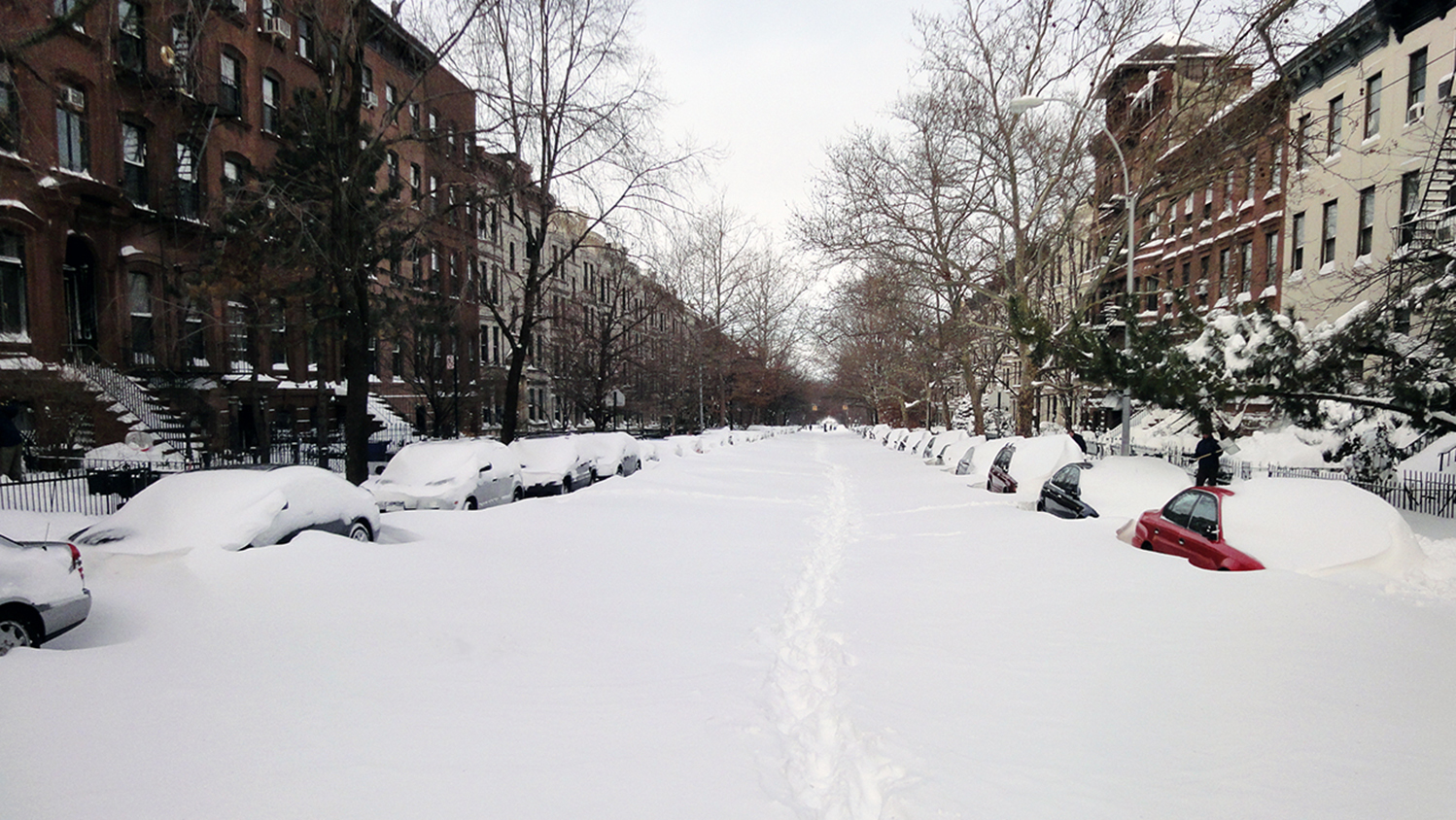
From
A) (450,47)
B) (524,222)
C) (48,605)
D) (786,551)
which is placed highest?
(450,47)

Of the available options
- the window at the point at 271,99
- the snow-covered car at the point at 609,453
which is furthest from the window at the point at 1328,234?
the window at the point at 271,99

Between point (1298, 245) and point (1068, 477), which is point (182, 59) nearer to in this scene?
point (1068, 477)

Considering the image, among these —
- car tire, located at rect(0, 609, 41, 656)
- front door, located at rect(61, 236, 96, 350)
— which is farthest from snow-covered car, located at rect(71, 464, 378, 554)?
front door, located at rect(61, 236, 96, 350)

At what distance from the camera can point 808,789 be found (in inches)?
157

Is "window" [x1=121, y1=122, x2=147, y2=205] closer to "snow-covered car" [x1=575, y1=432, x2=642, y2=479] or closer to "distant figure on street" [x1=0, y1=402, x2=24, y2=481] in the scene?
"distant figure on street" [x1=0, y1=402, x2=24, y2=481]

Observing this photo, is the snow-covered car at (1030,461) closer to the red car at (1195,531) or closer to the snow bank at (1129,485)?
the snow bank at (1129,485)

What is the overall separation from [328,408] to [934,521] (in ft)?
93.2

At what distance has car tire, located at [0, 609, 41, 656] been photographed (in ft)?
16.9

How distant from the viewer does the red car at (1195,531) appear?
7.75 metres

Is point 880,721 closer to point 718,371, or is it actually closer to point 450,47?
point 450,47

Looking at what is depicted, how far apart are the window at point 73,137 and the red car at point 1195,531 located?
27073mm

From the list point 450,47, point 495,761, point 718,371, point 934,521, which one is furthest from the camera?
point 718,371

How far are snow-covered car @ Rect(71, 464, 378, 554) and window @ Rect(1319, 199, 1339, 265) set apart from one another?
29.9m

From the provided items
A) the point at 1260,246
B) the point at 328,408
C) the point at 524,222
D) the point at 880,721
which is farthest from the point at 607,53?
the point at 1260,246
